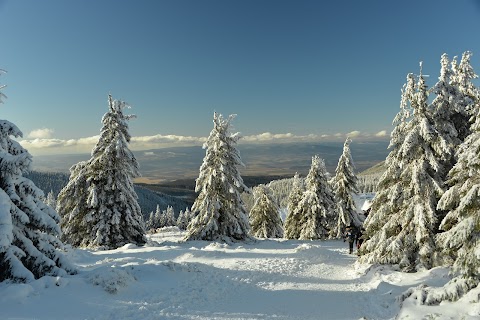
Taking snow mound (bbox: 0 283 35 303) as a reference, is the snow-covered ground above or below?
below

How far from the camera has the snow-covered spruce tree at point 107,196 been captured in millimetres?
23297

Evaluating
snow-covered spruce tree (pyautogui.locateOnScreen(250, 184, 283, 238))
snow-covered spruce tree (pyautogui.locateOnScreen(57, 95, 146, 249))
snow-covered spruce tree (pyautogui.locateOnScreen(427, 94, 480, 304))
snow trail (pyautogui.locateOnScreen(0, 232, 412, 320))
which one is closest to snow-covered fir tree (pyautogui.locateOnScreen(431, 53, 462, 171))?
snow-covered spruce tree (pyautogui.locateOnScreen(427, 94, 480, 304))

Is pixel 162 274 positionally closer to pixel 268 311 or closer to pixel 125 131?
pixel 268 311

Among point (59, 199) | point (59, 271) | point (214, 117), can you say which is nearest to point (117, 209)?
point (59, 199)

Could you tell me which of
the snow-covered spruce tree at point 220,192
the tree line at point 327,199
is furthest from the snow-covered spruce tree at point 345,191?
the snow-covered spruce tree at point 220,192

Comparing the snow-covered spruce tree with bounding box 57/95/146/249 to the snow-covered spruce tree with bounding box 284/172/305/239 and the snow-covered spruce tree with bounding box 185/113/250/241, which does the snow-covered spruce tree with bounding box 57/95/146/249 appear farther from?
the snow-covered spruce tree with bounding box 284/172/305/239

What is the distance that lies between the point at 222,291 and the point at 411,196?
36.5 ft

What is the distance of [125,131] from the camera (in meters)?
24.7

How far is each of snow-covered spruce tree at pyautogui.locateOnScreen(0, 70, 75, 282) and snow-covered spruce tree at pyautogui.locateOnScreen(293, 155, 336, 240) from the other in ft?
83.7

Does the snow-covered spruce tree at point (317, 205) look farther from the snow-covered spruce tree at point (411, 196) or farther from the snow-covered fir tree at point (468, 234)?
the snow-covered fir tree at point (468, 234)

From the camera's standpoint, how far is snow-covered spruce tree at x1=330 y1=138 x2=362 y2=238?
33.8 metres

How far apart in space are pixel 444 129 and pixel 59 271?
19.9 metres

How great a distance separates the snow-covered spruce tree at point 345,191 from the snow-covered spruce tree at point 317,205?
768 millimetres

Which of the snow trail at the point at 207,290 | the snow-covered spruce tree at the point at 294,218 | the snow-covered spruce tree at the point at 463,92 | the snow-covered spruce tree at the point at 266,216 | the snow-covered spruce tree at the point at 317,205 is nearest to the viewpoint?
the snow trail at the point at 207,290
